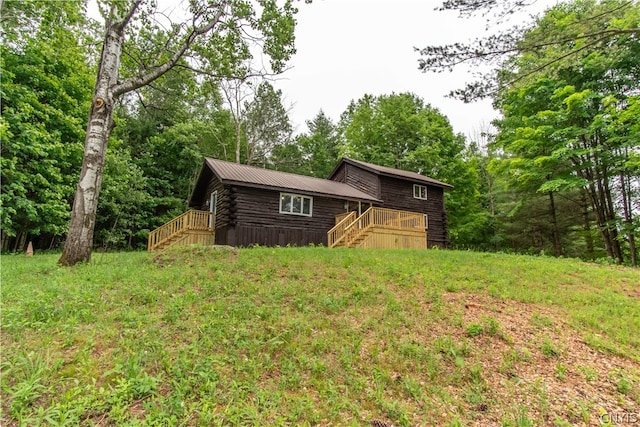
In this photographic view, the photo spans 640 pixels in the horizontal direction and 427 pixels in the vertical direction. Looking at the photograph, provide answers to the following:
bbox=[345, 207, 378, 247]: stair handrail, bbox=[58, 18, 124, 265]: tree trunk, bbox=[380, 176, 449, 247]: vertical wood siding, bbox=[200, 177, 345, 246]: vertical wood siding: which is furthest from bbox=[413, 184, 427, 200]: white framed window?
bbox=[58, 18, 124, 265]: tree trunk

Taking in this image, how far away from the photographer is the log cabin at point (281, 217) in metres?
13.2

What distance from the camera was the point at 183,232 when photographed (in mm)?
13867

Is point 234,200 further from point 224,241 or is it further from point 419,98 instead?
point 419,98

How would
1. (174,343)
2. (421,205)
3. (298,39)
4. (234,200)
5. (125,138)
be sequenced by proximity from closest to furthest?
(174,343) < (298,39) < (234,200) < (421,205) < (125,138)

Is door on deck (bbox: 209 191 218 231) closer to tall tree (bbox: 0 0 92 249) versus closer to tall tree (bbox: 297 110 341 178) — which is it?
tall tree (bbox: 0 0 92 249)

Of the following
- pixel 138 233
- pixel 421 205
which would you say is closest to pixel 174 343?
pixel 421 205

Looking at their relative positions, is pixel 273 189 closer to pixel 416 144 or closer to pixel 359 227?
pixel 359 227

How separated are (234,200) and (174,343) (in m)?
10.1

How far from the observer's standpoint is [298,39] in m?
10.8

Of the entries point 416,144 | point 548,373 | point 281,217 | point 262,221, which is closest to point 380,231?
point 281,217

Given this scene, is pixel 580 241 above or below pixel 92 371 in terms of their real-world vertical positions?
above

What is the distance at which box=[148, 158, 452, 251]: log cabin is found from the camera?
1316cm

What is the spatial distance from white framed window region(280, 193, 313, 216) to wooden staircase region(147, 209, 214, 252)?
147 inches

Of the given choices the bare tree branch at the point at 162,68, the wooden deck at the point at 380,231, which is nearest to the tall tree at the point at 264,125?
the wooden deck at the point at 380,231
